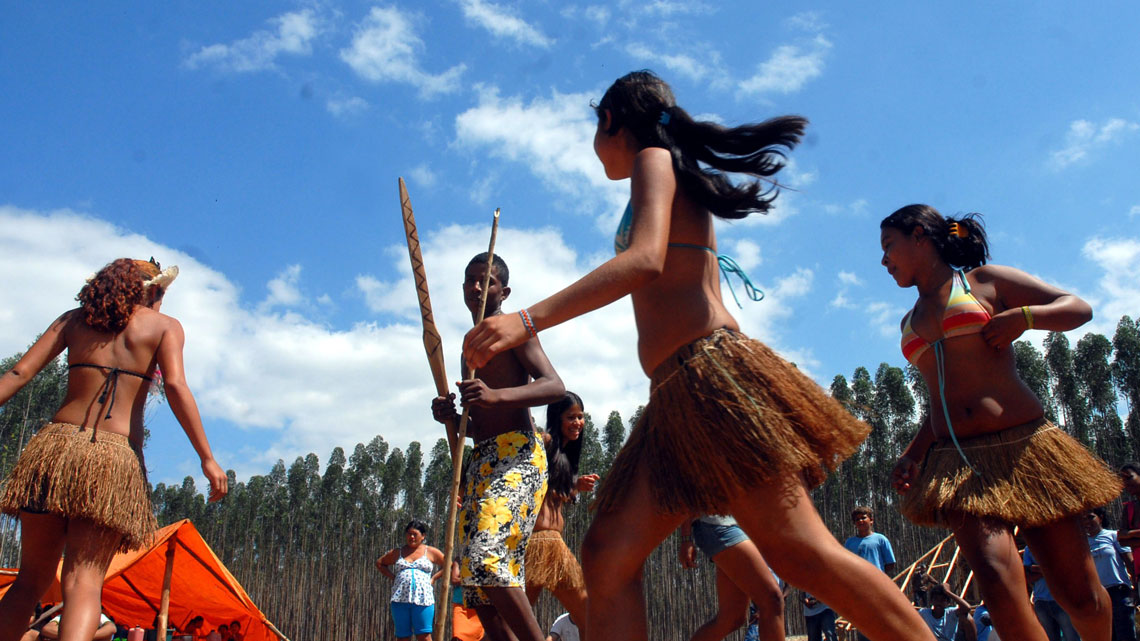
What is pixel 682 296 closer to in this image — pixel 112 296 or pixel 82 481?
pixel 82 481

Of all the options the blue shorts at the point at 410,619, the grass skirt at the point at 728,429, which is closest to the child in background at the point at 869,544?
the blue shorts at the point at 410,619

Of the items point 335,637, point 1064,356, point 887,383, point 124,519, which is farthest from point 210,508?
point 124,519

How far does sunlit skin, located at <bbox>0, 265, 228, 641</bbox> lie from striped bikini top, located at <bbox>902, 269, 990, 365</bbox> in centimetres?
307

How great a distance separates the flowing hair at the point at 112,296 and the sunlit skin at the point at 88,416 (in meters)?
0.05

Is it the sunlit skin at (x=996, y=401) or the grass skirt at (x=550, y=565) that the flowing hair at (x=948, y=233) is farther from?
the grass skirt at (x=550, y=565)

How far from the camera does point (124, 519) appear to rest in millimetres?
3281

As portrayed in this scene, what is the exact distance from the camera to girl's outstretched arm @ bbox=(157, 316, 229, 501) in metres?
3.49

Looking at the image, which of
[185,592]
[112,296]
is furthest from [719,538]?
[185,592]

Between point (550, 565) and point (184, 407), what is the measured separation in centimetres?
247

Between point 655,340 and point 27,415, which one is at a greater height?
point 27,415

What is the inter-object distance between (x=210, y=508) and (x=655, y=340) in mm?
42421

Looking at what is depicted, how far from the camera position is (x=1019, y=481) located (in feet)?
9.46

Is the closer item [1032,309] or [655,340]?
[655,340]

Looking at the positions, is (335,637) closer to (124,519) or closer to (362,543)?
(362,543)
